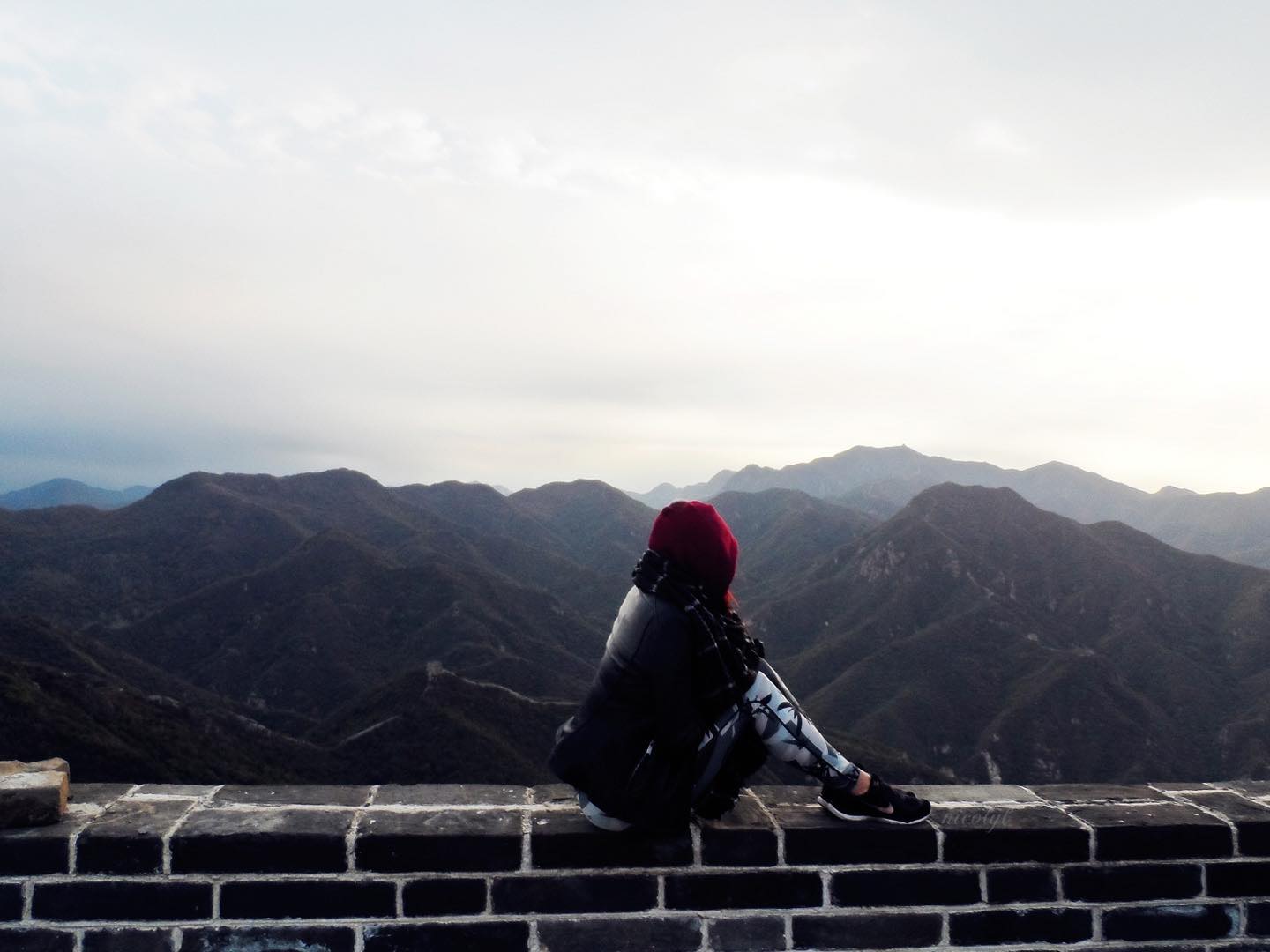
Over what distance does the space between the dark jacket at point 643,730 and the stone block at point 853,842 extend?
0.39 metres

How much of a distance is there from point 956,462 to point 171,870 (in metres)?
171

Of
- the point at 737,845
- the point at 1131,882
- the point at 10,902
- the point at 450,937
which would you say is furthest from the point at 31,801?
the point at 1131,882

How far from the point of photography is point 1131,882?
10.3ft

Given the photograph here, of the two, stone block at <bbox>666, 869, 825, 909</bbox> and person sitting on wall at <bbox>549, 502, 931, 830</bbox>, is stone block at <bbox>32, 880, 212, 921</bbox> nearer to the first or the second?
person sitting on wall at <bbox>549, 502, 931, 830</bbox>

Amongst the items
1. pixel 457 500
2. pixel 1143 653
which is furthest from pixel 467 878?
pixel 457 500

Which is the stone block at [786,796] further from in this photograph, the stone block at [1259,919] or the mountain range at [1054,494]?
A: the mountain range at [1054,494]

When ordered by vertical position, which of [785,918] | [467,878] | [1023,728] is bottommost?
[1023,728]

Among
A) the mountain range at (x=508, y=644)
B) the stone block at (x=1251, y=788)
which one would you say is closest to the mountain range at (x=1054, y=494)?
the mountain range at (x=508, y=644)

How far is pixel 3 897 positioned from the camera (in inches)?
105

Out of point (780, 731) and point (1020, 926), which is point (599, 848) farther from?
point (1020, 926)

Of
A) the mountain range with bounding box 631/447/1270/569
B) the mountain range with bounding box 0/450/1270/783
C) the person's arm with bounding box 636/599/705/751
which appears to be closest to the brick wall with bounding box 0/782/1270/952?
the person's arm with bounding box 636/599/705/751

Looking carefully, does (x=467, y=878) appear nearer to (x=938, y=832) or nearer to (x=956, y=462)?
(x=938, y=832)

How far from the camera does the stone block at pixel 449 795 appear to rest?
122 inches

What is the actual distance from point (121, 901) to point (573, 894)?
134 cm
